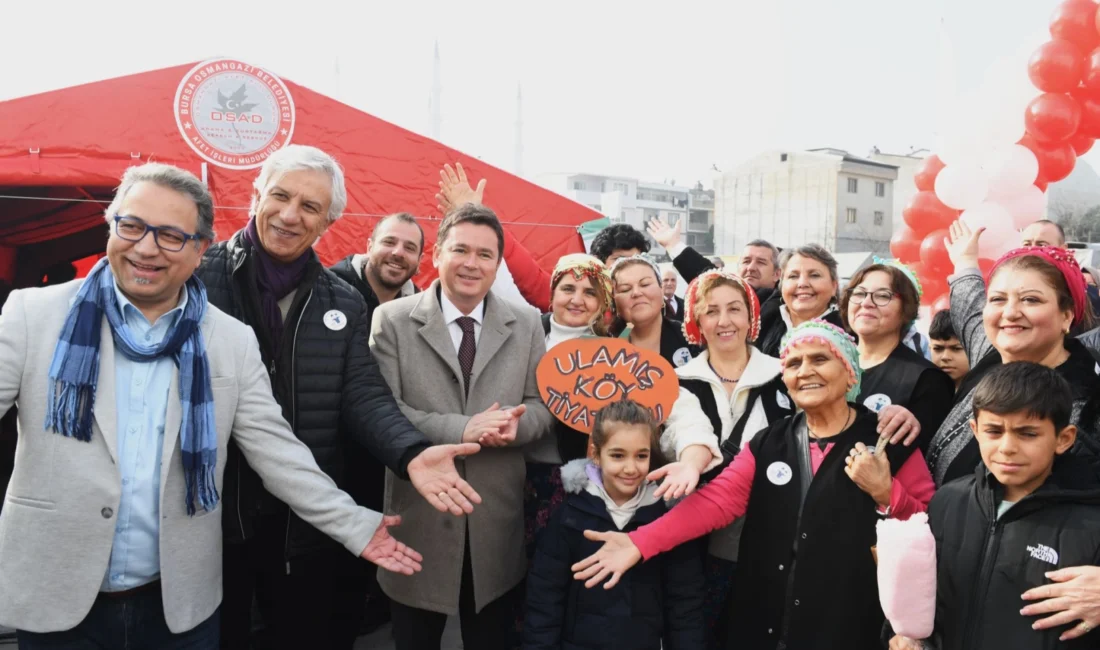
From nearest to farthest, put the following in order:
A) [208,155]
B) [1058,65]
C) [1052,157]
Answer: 1. [208,155]
2. [1058,65]
3. [1052,157]

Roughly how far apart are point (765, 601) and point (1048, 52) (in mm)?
6843

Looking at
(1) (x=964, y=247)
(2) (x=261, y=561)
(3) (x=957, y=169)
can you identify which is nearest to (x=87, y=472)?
(2) (x=261, y=561)

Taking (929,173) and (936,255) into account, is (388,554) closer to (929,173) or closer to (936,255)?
(936,255)

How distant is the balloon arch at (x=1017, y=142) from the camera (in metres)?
6.62

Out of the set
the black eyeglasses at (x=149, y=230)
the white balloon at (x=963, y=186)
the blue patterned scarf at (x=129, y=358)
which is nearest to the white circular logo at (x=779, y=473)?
the blue patterned scarf at (x=129, y=358)

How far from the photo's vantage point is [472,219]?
8.96 ft

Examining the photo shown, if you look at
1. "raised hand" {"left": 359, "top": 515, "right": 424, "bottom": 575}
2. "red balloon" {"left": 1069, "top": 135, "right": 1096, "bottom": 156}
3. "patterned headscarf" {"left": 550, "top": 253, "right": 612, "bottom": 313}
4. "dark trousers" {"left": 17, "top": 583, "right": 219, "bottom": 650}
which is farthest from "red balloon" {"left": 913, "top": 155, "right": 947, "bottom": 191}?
"dark trousers" {"left": 17, "top": 583, "right": 219, "bottom": 650}

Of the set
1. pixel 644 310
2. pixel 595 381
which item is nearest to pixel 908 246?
pixel 644 310

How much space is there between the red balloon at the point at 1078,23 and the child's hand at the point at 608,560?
7.07 meters

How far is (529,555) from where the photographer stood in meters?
2.92

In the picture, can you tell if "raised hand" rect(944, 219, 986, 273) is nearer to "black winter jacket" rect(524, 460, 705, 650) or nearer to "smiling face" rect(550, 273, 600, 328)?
"smiling face" rect(550, 273, 600, 328)

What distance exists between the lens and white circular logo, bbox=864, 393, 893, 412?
2.78 meters

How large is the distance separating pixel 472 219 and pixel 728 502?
1.41 m

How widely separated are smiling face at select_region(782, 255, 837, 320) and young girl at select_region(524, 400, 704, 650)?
1.46 meters
